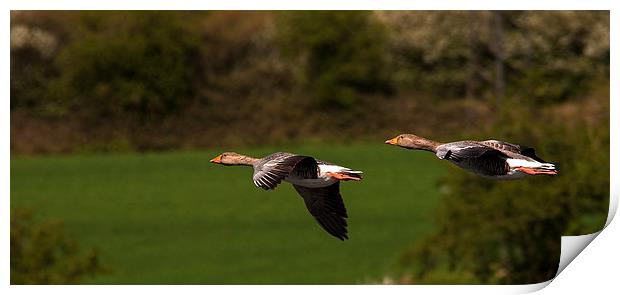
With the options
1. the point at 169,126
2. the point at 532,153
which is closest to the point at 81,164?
the point at 169,126

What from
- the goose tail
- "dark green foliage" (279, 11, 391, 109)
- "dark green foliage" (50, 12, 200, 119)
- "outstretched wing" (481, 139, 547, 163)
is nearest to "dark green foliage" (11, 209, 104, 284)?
Result: "dark green foliage" (50, 12, 200, 119)

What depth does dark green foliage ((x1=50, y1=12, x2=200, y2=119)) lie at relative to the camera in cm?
3456

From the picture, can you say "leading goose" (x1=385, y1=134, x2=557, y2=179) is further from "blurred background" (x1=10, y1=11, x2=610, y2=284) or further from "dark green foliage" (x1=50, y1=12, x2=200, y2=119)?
"dark green foliage" (x1=50, y1=12, x2=200, y2=119)

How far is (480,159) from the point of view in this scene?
448 cm

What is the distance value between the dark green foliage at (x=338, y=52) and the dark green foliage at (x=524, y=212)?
449 inches

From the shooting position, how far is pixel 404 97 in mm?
37406

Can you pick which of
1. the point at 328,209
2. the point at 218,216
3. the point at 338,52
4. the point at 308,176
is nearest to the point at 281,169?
the point at 308,176

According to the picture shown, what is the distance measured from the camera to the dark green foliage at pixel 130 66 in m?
34.6

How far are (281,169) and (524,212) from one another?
52.3 feet

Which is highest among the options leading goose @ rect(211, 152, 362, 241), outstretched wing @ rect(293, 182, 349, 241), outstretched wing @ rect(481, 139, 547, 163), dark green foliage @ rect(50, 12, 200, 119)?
dark green foliage @ rect(50, 12, 200, 119)

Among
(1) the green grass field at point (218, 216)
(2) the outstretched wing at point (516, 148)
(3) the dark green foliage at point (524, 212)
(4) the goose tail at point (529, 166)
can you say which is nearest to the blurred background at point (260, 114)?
(1) the green grass field at point (218, 216)

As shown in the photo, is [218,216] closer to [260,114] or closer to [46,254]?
[260,114]

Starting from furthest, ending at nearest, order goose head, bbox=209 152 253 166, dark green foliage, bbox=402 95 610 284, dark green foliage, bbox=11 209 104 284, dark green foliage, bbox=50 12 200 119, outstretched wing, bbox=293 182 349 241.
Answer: dark green foliage, bbox=50 12 200 119 → dark green foliage, bbox=11 209 104 284 → dark green foliage, bbox=402 95 610 284 → outstretched wing, bbox=293 182 349 241 → goose head, bbox=209 152 253 166

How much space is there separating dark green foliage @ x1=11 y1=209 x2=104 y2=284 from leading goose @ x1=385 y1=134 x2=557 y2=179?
1433 cm
